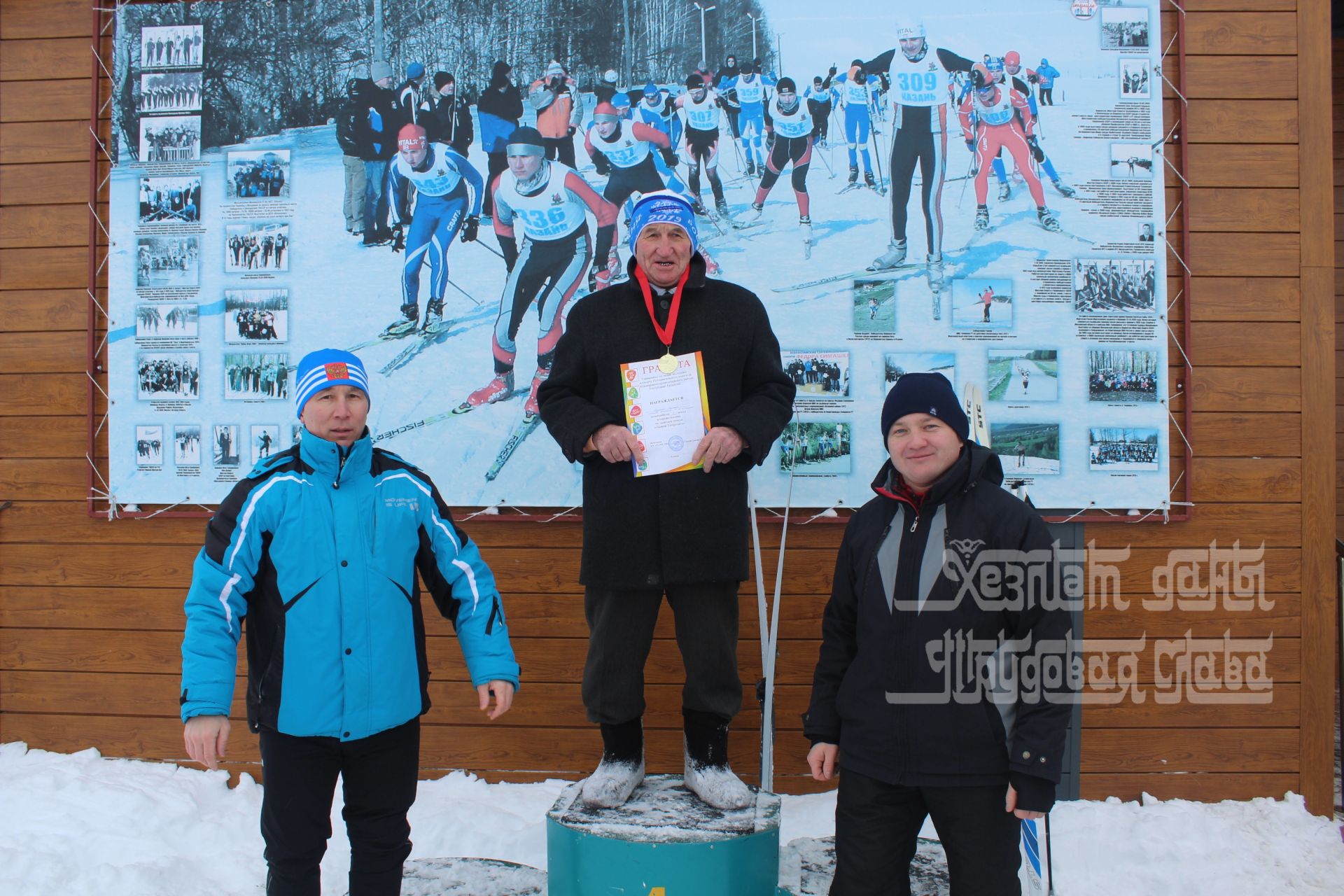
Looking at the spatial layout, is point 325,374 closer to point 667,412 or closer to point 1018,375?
point 667,412

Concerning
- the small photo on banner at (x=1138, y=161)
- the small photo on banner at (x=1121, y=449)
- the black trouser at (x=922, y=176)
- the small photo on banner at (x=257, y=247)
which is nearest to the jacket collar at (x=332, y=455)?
the small photo on banner at (x=257, y=247)

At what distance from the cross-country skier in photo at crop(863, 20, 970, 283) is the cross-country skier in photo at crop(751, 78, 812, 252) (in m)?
0.28

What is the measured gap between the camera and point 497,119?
3254 millimetres

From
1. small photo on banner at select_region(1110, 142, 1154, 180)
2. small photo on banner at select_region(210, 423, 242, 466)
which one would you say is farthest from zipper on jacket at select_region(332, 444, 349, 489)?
small photo on banner at select_region(1110, 142, 1154, 180)

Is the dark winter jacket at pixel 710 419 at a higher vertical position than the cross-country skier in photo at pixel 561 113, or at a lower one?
lower

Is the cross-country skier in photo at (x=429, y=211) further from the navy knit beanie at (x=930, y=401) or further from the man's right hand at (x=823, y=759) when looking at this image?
the man's right hand at (x=823, y=759)

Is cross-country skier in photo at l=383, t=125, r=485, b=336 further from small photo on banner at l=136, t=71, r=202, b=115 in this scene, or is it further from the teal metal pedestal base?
the teal metal pedestal base

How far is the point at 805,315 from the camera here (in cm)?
318

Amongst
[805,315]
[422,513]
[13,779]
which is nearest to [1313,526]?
[805,315]

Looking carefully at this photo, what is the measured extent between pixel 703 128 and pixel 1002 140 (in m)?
1.08

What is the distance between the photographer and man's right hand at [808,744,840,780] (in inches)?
78.4

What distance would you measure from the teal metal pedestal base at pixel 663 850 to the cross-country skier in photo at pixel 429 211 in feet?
6.12

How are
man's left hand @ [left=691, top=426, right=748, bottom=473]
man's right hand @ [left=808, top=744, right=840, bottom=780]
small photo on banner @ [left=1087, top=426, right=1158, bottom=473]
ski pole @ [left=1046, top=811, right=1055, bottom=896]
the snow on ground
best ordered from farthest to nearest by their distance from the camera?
small photo on banner @ [left=1087, top=426, right=1158, bottom=473], the snow on ground, ski pole @ [left=1046, top=811, right=1055, bottom=896], man's left hand @ [left=691, top=426, right=748, bottom=473], man's right hand @ [left=808, top=744, right=840, bottom=780]

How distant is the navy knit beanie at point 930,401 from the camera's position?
1.96 m
